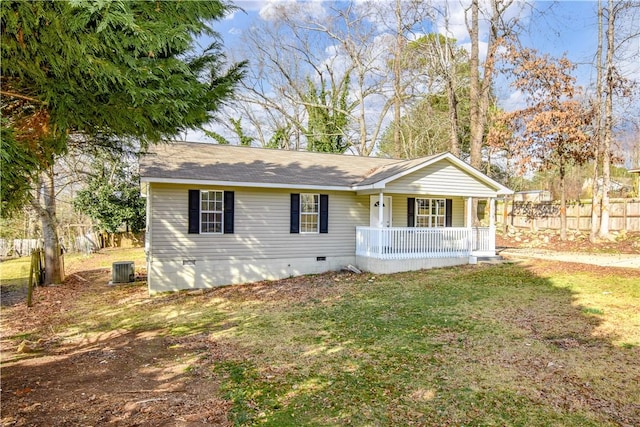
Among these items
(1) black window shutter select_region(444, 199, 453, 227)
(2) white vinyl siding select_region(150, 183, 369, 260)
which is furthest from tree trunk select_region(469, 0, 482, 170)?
(2) white vinyl siding select_region(150, 183, 369, 260)

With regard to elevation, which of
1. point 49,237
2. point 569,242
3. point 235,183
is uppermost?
point 235,183

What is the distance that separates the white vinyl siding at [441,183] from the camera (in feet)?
42.9

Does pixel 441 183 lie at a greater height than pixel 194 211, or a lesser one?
greater

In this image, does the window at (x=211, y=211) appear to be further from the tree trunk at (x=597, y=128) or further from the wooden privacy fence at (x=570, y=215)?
the wooden privacy fence at (x=570, y=215)

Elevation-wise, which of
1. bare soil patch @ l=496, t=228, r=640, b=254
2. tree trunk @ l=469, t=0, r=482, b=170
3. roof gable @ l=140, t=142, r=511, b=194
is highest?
tree trunk @ l=469, t=0, r=482, b=170

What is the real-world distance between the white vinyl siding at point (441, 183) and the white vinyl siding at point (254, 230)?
1646 mm

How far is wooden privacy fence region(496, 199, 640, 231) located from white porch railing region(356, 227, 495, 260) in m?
9.35

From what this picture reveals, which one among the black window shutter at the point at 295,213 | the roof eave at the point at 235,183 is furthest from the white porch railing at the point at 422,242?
the black window shutter at the point at 295,213

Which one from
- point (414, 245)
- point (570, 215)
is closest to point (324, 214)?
point (414, 245)

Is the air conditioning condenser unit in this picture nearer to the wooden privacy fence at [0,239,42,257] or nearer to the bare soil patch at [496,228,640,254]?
the wooden privacy fence at [0,239,42,257]

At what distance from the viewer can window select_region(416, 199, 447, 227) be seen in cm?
1484

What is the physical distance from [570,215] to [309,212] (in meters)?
15.9

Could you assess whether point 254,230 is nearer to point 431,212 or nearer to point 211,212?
point 211,212

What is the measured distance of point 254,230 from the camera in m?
12.3
